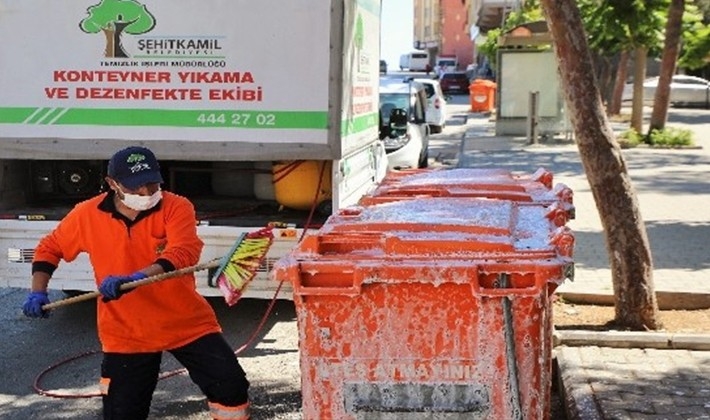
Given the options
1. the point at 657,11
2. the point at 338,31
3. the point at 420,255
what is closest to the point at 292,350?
the point at 338,31

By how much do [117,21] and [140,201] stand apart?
307 cm

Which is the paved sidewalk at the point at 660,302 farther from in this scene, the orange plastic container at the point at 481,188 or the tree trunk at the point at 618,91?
the tree trunk at the point at 618,91

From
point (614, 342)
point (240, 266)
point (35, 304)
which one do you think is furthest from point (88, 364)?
point (614, 342)

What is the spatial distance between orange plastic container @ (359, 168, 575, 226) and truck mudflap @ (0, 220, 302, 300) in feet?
3.36

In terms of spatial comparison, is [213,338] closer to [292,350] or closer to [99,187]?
[292,350]

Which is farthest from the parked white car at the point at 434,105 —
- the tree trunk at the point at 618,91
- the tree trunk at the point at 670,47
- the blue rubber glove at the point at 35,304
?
the blue rubber glove at the point at 35,304

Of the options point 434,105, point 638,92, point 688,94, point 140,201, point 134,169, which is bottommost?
point 688,94

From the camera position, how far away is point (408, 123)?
1527 centimetres

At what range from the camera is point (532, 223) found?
4969mm

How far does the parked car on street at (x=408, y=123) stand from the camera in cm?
1498

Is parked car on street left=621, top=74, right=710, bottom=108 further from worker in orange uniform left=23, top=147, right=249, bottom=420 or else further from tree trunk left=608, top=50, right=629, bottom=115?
worker in orange uniform left=23, top=147, right=249, bottom=420

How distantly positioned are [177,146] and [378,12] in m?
3.08

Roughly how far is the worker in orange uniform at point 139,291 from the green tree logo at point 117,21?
2826mm

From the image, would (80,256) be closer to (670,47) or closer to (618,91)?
(670,47)
